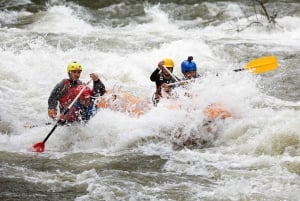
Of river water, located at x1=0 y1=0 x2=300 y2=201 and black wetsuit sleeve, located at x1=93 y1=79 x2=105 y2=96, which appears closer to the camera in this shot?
river water, located at x1=0 y1=0 x2=300 y2=201

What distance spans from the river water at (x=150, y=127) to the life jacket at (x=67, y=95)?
38 centimetres

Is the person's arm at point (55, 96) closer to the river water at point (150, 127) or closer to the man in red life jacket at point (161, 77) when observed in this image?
the river water at point (150, 127)

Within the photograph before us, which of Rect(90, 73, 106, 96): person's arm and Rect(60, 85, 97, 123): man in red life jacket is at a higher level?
Rect(90, 73, 106, 96): person's arm

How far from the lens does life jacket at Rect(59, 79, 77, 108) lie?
7879 mm

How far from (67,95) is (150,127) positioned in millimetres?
1314

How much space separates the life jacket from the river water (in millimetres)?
380

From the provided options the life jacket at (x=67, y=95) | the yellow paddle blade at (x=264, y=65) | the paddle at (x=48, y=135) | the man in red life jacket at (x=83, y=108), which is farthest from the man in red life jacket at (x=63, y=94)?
→ the yellow paddle blade at (x=264, y=65)

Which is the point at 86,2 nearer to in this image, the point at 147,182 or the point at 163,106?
the point at 163,106

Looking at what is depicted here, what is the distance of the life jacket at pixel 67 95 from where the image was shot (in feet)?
25.8

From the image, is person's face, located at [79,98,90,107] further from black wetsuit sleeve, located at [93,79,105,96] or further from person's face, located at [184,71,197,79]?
person's face, located at [184,71,197,79]

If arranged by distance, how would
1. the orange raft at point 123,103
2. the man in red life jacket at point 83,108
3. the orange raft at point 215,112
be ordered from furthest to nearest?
the orange raft at point 123,103 → the man in red life jacket at point 83,108 → the orange raft at point 215,112

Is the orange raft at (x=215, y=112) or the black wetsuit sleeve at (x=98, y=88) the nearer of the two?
the orange raft at (x=215, y=112)

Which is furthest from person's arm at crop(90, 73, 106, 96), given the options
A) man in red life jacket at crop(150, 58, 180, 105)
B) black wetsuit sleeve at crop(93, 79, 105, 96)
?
man in red life jacket at crop(150, 58, 180, 105)

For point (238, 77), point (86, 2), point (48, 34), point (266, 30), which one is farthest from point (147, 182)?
point (86, 2)
